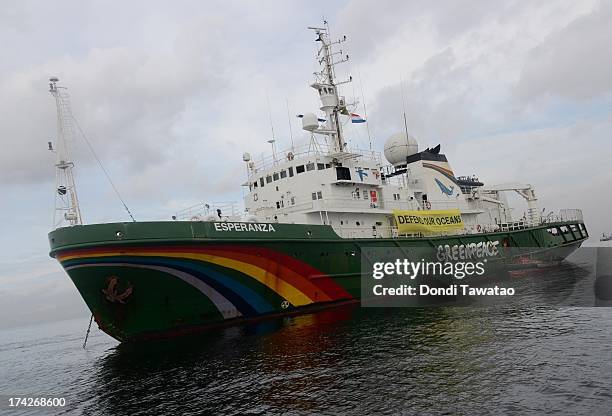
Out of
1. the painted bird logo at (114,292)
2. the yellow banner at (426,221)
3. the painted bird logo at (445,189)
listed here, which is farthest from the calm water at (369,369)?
the painted bird logo at (445,189)

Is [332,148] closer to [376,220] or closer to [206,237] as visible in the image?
[376,220]

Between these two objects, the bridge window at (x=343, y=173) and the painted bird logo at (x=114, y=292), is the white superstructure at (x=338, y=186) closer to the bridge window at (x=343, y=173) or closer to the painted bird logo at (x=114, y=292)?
the bridge window at (x=343, y=173)

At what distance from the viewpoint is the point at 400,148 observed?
3462 centimetres

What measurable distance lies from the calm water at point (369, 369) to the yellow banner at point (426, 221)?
23.9 ft

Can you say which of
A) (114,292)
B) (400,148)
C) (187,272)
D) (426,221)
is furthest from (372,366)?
(400,148)

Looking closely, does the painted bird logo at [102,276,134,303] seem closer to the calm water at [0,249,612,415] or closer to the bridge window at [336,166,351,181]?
the calm water at [0,249,612,415]

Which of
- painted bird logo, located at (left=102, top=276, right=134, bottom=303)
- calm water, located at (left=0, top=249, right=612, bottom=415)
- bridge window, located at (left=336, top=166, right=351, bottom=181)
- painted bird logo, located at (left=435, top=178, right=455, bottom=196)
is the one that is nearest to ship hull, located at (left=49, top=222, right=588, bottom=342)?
painted bird logo, located at (left=102, top=276, right=134, bottom=303)

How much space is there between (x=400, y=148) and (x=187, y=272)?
21700 mm

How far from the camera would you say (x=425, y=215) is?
2719 cm

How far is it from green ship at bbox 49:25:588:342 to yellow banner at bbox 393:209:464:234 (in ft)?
0.23

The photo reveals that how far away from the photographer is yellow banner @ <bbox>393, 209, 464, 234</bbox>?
25.9m

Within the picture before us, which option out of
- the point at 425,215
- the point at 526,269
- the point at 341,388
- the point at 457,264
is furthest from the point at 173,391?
the point at 526,269

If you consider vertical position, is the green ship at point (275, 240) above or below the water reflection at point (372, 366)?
above

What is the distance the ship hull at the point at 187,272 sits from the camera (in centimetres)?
1733
